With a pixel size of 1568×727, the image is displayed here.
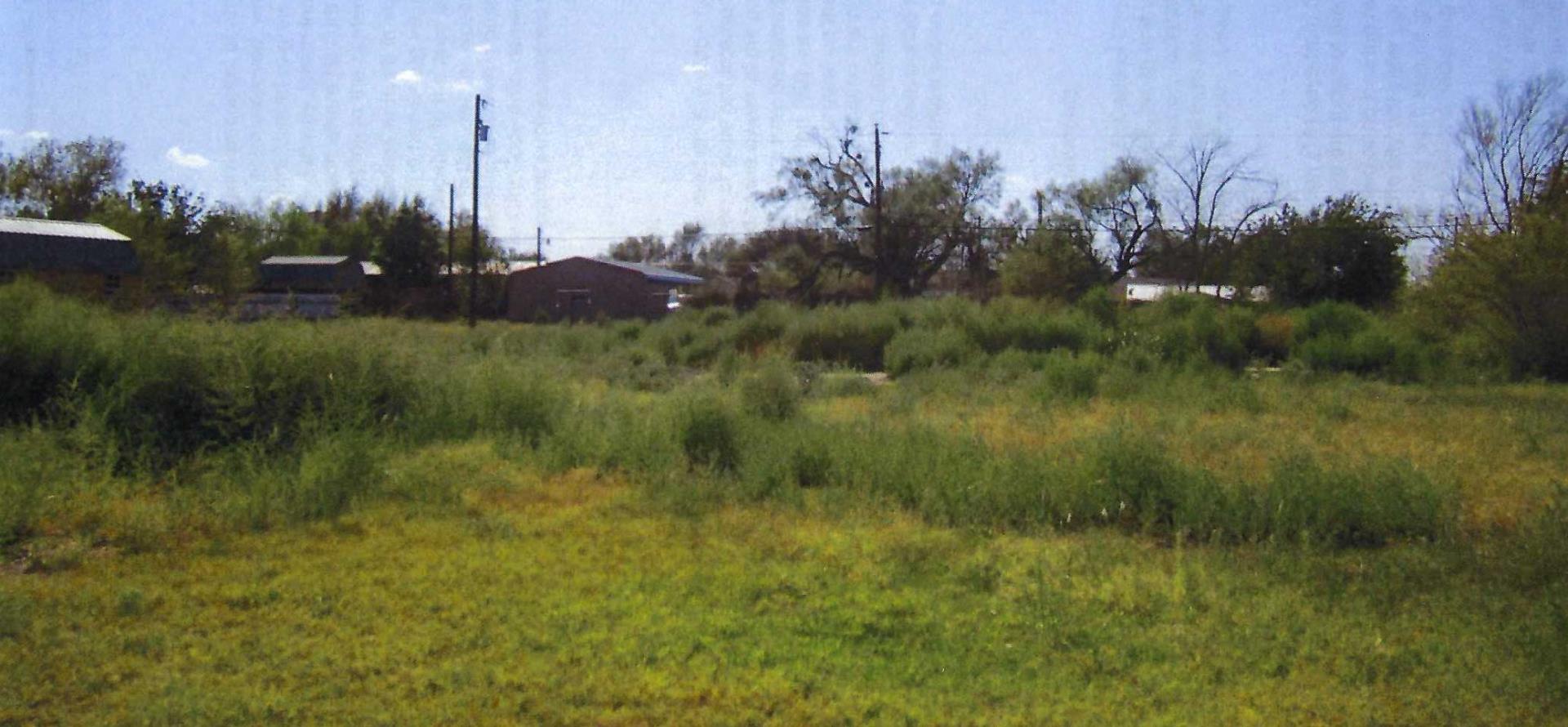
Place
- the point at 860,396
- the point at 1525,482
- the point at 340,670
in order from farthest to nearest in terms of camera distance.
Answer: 1. the point at 860,396
2. the point at 1525,482
3. the point at 340,670

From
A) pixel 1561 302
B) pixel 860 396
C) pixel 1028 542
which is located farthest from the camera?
pixel 1561 302

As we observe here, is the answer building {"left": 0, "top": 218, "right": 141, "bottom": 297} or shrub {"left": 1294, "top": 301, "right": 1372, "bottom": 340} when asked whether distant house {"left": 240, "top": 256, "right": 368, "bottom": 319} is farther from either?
shrub {"left": 1294, "top": 301, "right": 1372, "bottom": 340}

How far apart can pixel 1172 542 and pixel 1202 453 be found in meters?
3.76

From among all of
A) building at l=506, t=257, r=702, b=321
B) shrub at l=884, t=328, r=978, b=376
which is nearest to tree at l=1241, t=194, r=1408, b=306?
shrub at l=884, t=328, r=978, b=376

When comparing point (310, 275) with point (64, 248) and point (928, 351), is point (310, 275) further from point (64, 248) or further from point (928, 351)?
point (928, 351)

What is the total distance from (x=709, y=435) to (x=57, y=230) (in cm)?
3244

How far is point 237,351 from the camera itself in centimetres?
1221

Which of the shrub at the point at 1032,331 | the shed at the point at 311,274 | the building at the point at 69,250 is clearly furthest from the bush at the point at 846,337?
the shed at the point at 311,274

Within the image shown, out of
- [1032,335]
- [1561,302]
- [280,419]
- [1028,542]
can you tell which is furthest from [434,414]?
[1561,302]

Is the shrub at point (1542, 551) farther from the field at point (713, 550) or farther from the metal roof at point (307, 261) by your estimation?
the metal roof at point (307, 261)

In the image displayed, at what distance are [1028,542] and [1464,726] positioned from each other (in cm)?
377

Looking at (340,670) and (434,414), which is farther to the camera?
(434,414)

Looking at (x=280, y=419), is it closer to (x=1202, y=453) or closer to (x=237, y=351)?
(x=237, y=351)

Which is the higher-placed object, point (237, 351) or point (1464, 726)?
point (237, 351)
